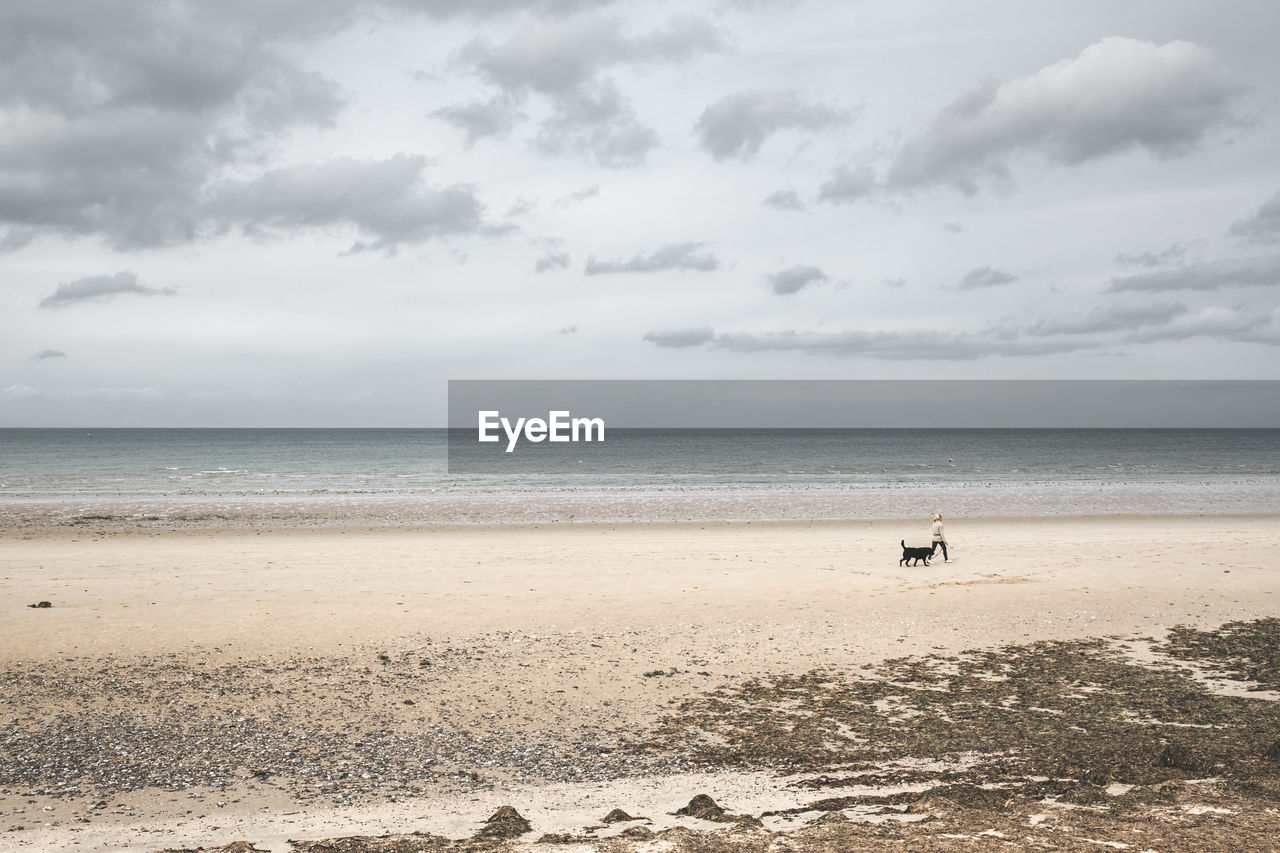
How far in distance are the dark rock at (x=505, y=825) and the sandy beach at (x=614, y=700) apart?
6cm

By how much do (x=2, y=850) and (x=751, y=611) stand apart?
10440mm

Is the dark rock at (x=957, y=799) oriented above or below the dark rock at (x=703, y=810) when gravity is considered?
above

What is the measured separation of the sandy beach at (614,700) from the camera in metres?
6.41

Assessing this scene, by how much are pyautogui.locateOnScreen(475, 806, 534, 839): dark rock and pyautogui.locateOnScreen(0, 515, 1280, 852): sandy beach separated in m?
0.06

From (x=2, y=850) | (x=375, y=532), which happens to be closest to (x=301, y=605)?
(x=2, y=850)

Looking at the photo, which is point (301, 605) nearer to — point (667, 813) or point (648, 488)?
point (667, 813)

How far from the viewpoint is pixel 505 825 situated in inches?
243

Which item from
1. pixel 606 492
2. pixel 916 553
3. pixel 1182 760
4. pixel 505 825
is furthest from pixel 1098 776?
pixel 606 492

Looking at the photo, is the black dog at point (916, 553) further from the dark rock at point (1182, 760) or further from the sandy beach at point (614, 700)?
the dark rock at point (1182, 760)

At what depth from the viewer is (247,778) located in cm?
761

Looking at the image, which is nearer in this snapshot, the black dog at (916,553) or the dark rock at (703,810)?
the dark rock at (703,810)

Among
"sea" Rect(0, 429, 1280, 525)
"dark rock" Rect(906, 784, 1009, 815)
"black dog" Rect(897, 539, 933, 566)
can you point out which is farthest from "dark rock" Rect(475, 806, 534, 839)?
"sea" Rect(0, 429, 1280, 525)

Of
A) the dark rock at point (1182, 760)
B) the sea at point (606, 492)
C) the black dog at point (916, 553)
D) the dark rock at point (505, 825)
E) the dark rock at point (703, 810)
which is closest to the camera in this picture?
the dark rock at point (505, 825)

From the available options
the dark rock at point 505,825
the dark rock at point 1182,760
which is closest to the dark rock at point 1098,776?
Result: the dark rock at point 1182,760
